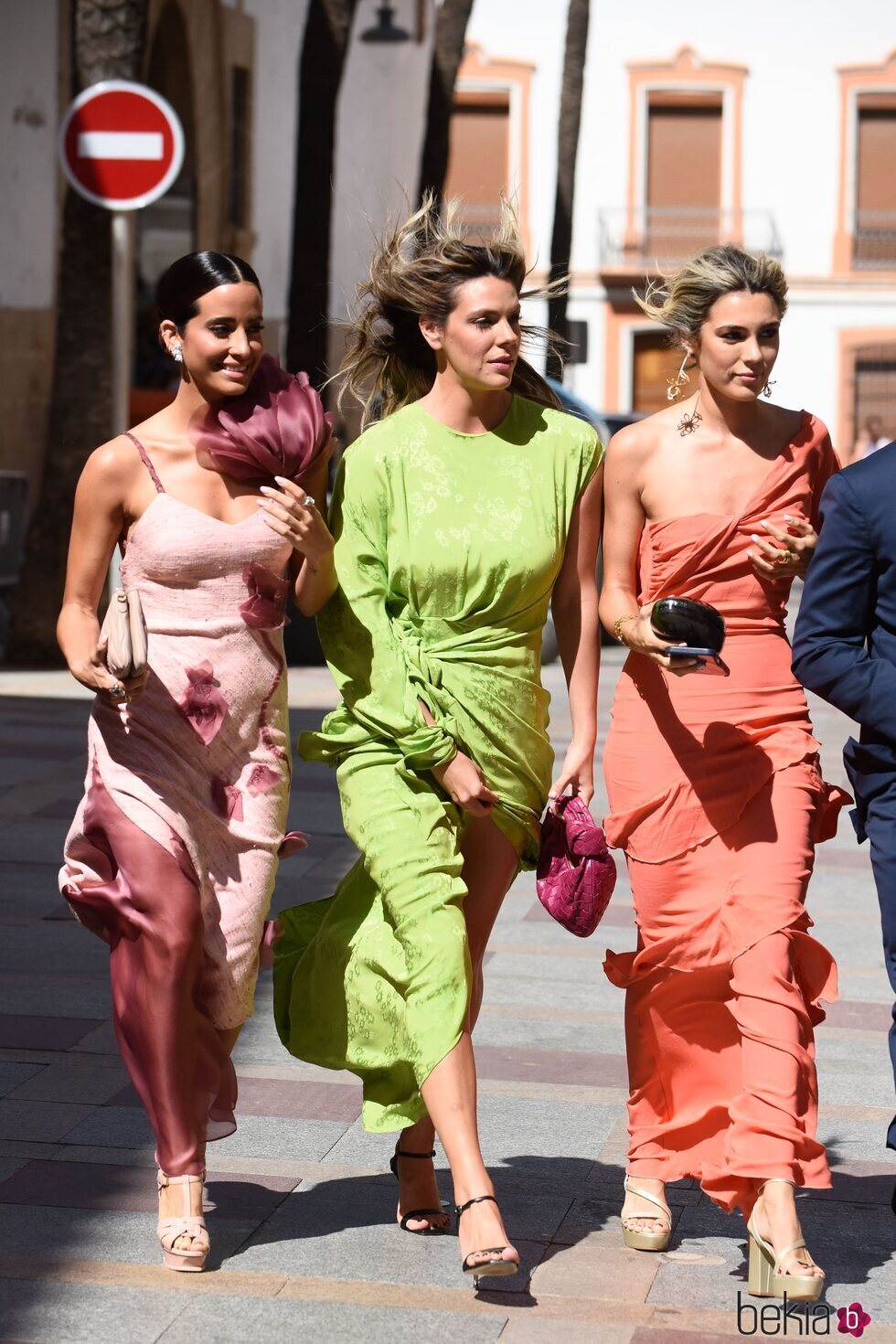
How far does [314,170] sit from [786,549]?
1229 cm

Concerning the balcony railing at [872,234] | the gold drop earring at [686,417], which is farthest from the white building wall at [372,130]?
the gold drop earring at [686,417]

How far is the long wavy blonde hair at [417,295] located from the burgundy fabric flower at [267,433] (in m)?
0.21

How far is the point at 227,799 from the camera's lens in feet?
14.5


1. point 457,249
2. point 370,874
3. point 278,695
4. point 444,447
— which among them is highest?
point 457,249

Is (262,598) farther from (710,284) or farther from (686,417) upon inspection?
(710,284)

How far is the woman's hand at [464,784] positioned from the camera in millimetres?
4289

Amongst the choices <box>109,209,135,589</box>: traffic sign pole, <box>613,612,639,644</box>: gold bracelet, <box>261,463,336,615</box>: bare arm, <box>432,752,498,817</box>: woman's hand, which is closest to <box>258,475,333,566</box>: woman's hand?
<box>261,463,336,615</box>: bare arm

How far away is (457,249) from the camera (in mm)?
4500

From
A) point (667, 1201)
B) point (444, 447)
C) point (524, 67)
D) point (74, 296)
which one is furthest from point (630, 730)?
point (524, 67)

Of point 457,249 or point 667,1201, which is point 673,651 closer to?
point 457,249

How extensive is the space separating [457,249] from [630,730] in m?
1.01

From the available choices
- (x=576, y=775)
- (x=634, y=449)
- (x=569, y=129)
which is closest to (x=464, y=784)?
(x=576, y=775)

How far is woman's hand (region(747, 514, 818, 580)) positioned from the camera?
4398 mm

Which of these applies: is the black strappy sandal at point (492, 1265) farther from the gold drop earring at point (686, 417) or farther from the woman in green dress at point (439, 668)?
the gold drop earring at point (686, 417)
